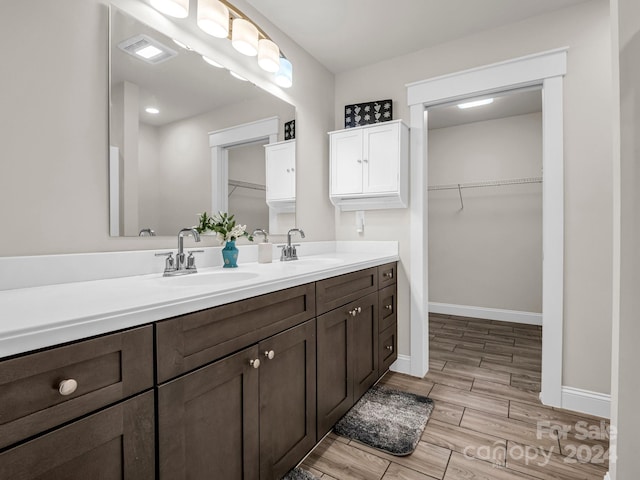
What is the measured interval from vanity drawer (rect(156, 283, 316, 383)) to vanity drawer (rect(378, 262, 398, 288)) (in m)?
0.94

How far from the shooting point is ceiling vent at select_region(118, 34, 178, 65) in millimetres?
1389

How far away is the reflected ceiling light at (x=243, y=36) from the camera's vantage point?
5.72 feet

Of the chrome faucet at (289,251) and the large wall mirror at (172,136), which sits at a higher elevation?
the large wall mirror at (172,136)

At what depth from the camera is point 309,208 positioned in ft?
8.36

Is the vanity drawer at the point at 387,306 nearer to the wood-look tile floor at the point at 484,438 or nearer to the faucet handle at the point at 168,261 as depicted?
the wood-look tile floor at the point at 484,438

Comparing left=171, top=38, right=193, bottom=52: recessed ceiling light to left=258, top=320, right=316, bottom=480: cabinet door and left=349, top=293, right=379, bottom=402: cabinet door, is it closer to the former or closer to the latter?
left=258, top=320, right=316, bottom=480: cabinet door

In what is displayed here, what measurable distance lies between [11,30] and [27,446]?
1.28 metres

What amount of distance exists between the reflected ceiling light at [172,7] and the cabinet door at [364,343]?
165 cm

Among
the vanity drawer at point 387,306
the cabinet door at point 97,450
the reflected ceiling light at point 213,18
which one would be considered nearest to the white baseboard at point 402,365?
the vanity drawer at point 387,306

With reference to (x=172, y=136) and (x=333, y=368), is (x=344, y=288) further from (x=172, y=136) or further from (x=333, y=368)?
(x=172, y=136)

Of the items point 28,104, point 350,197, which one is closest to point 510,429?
point 350,197

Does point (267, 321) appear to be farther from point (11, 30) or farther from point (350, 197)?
point (350, 197)

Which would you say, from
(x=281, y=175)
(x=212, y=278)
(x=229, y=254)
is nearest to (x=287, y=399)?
(x=212, y=278)

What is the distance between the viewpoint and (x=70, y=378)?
667mm
